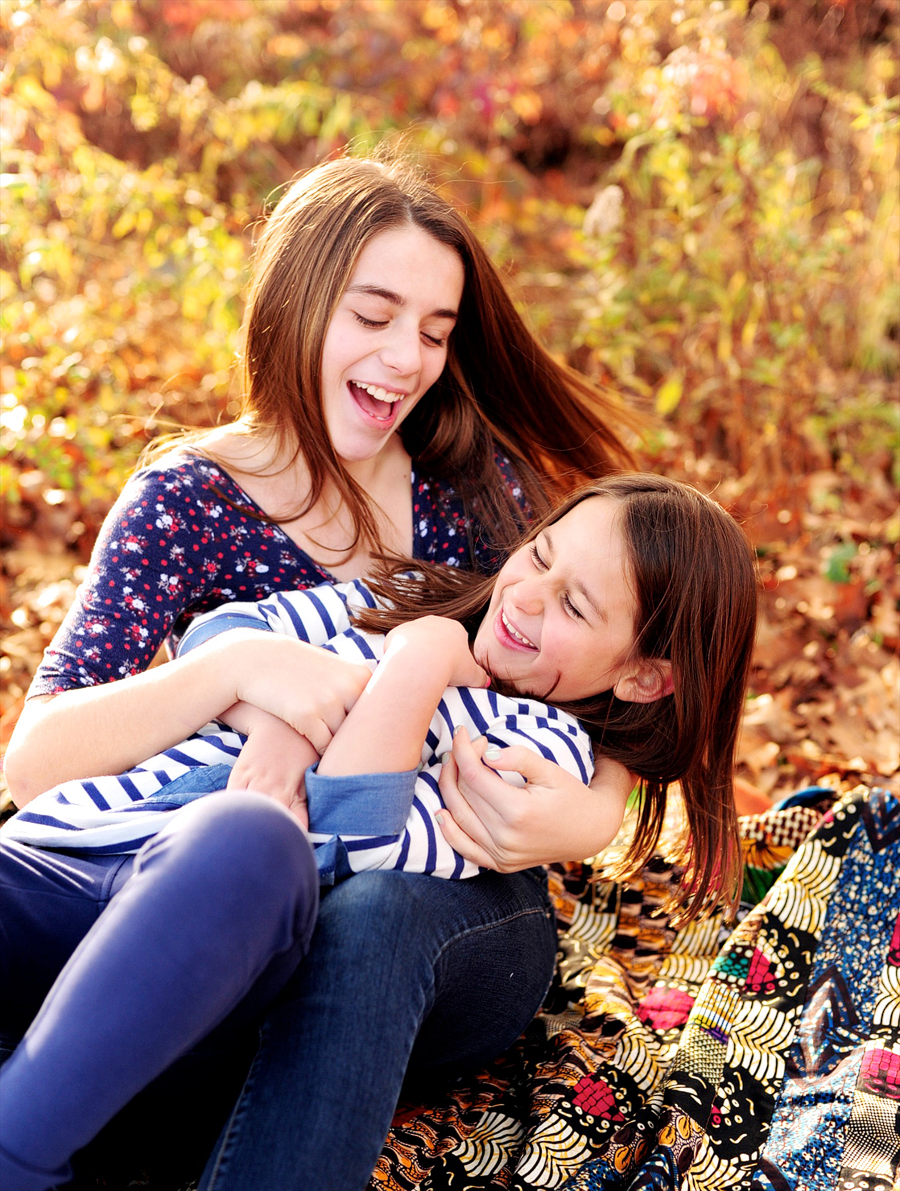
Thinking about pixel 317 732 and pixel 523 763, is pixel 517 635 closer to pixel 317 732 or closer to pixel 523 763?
pixel 523 763

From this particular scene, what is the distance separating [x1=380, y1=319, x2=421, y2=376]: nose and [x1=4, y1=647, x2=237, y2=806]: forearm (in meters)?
0.71

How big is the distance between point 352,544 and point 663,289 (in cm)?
225

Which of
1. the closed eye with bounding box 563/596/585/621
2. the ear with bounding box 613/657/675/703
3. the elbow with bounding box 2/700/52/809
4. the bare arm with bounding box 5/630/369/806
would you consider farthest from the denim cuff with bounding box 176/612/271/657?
the ear with bounding box 613/657/675/703

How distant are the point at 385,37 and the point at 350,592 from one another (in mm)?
5459

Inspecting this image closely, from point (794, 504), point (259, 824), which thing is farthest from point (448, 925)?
point (794, 504)

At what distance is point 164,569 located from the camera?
2020 millimetres

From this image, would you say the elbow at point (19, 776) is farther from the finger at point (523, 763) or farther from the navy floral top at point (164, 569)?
the finger at point (523, 763)

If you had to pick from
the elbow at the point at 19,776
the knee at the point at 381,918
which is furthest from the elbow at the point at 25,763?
the knee at the point at 381,918

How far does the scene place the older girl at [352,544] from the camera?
143 cm

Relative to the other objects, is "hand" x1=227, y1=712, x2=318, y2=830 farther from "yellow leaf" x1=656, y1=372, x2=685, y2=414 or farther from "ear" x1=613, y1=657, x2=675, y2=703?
"yellow leaf" x1=656, y1=372, x2=685, y2=414

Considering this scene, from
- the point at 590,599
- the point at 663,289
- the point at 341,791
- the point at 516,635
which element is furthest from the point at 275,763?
the point at 663,289

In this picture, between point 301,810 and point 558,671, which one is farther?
point 558,671

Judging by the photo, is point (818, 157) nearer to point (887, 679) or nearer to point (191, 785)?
point (887, 679)

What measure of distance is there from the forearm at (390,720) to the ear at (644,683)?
1.43ft
